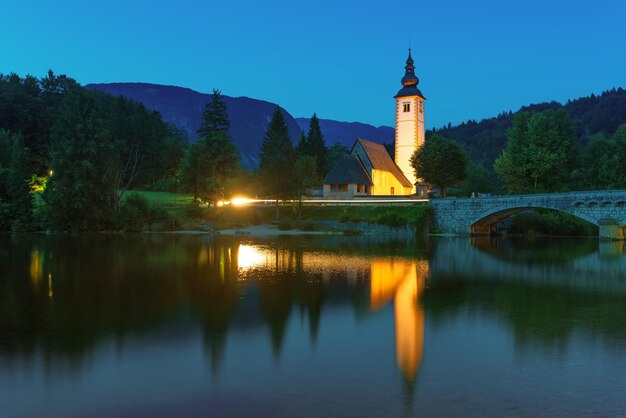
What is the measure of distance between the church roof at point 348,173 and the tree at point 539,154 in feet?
71.1

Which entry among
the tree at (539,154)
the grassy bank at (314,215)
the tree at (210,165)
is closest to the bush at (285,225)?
the grassy bank at (314,215)

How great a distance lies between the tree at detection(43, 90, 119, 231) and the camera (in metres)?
62.2

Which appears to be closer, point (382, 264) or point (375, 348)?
point (375, 348)

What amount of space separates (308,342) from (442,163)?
71.6m

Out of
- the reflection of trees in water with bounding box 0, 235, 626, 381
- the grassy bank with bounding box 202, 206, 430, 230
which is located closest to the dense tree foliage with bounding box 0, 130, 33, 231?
the grassy bank with bounding box 202, 206, 430, 230

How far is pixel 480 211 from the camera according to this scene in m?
→ 66.6

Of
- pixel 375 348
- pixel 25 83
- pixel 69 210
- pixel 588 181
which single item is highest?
pixel 25 83

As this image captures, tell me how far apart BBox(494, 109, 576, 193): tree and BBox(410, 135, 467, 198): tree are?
6106mm

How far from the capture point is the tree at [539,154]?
77.6 m

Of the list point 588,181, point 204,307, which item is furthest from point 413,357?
point 588,181

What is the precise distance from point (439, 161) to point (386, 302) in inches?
2544

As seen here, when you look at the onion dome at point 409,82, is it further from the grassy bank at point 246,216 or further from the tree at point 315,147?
the grassy bank at point 246,216

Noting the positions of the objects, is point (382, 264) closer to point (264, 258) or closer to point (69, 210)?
point (264, 258)

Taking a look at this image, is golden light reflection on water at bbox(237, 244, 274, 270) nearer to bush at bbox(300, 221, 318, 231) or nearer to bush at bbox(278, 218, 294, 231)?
bush at bbox(278, 218, 294, 231)
